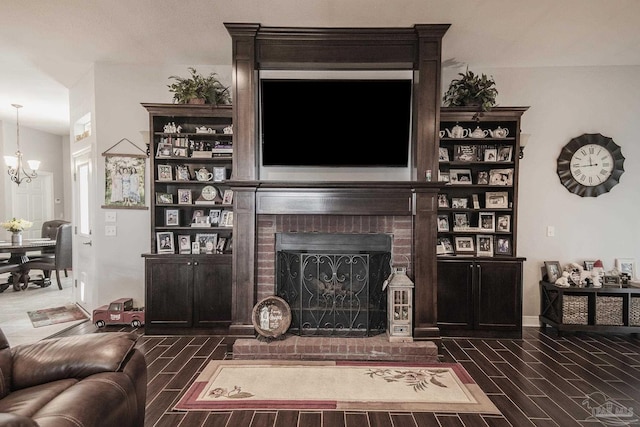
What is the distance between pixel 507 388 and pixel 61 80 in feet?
20.2

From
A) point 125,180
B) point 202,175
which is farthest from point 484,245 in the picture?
point 125,180

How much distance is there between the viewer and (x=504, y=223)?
12.9ft

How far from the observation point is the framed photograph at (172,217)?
397 centimetres

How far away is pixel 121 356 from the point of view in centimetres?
181

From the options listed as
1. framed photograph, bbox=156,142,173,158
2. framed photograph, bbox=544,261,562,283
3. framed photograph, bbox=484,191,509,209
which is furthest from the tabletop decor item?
framed photograph, bbox=544,261,562,283

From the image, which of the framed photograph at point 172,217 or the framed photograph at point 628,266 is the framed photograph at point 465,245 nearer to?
the framed photograph at point 628,266

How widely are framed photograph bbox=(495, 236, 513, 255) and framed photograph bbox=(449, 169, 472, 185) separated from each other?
29.5 inches

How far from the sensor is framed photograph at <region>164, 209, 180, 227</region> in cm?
397

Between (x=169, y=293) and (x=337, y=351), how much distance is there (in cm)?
193

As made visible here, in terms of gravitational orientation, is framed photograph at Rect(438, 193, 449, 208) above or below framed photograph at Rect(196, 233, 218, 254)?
above

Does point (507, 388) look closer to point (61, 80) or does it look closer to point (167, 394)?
point (167, 394)

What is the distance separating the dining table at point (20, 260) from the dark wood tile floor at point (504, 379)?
7.91 feet

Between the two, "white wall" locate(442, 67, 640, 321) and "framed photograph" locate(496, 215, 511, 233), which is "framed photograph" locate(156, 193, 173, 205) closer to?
"white wall" locate(442, 67, 640, 321)

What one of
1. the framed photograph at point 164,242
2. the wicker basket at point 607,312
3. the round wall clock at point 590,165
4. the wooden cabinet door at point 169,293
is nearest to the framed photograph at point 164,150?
the framed photograph at point 164,242
